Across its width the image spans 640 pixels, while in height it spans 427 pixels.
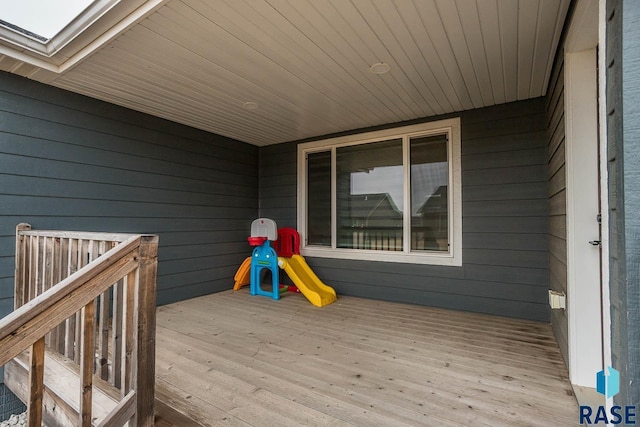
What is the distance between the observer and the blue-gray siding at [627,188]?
97 centimetres

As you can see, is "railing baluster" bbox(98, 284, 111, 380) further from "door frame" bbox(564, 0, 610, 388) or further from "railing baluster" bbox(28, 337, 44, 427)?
"door frame" bbox(564, 0, 610, 388)

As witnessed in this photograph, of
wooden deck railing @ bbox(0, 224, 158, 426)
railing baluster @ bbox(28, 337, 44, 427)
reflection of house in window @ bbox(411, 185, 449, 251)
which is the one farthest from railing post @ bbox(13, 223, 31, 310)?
reflection of house in window @ bbox(411, 185, 449, 251)

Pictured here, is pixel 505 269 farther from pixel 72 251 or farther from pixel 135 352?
pixel 72 251

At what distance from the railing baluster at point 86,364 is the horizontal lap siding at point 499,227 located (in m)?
3.38

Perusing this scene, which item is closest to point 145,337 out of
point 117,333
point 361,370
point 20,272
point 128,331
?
point 128,331

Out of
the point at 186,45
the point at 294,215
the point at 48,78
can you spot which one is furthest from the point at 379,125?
the point at 48,78

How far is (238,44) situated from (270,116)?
1.63m

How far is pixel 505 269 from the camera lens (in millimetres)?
3484

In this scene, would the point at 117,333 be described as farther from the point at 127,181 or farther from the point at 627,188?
the point at 127,181

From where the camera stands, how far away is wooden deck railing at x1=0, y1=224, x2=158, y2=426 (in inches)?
46.9

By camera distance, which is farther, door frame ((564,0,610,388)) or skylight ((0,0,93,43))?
skylight ((0,0,93,43))

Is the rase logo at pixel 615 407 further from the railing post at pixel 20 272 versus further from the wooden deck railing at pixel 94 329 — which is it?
the railing post at pixel 20 272

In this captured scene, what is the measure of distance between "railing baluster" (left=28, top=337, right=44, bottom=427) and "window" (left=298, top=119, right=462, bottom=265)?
3.56 m

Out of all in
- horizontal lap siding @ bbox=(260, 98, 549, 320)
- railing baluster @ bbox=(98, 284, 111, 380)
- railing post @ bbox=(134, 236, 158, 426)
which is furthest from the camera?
horizontal lap siding @ bbox=(260, 98, 549, 320)
